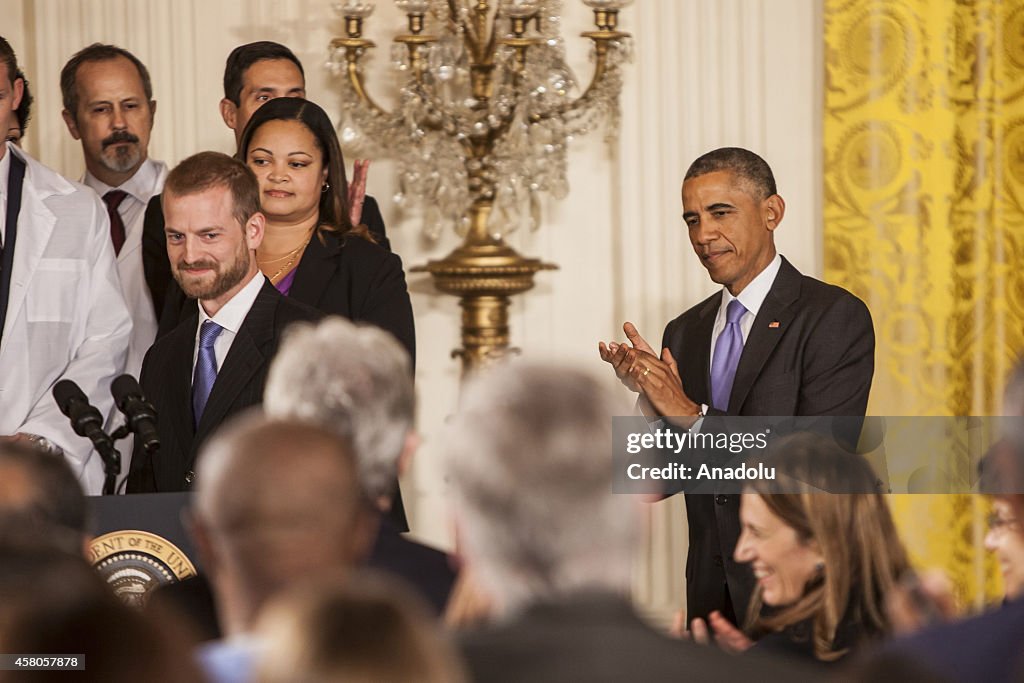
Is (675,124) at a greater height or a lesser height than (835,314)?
greater

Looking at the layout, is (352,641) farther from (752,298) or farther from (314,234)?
(314,234)

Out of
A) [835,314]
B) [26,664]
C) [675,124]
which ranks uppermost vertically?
[675,124]

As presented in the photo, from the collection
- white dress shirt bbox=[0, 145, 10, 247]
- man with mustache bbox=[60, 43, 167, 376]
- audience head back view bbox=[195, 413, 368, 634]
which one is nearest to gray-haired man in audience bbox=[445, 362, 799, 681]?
audience head back view bbox=[195, 413, 368, 634]

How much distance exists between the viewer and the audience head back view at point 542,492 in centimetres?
163

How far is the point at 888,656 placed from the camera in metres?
1.33

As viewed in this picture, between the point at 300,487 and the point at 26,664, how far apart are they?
15.5 inches

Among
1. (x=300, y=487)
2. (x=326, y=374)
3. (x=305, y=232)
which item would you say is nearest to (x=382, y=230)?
(x=305, y=232)

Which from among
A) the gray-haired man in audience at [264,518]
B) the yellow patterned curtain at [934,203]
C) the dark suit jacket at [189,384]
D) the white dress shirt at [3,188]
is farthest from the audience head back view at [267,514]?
the yellow patterned curtain at [934,203]

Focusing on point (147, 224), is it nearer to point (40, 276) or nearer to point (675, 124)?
point (40, 276)

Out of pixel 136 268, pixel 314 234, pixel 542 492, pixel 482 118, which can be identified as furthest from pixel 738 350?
pixel 542 492

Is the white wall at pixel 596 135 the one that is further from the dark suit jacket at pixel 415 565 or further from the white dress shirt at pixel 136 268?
the dark suit jacket at pixel 415 565

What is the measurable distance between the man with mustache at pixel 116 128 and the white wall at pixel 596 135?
871 mm

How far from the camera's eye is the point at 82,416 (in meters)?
3.00

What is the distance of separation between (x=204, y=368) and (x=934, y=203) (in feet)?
9.97
